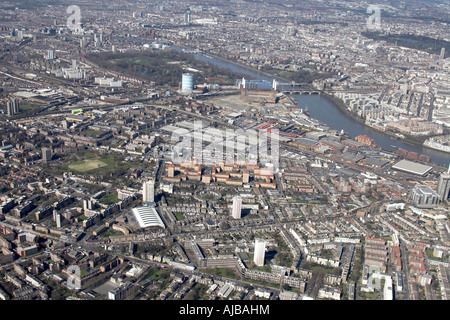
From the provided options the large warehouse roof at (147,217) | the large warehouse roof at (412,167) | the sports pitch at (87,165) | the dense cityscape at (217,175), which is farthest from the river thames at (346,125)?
the large warehouse roof at (147,217)

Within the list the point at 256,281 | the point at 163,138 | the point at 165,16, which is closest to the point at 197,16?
the point at 165,16

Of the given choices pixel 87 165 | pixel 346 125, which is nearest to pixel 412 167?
pixel 346 125

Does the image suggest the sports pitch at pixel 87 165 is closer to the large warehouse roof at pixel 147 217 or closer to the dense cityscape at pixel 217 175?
the dense cityscape at pixel 217 175

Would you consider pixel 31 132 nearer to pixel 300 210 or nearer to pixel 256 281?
pixel 300 210

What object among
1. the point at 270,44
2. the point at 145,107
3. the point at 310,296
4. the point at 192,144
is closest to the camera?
the point at 310,296

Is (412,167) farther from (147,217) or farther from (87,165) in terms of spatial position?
(87,165)
